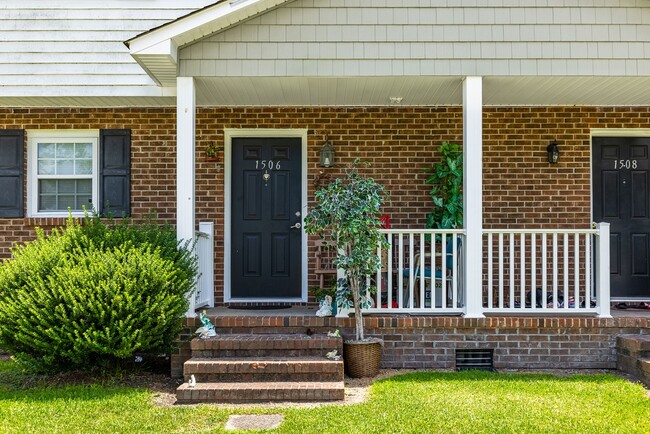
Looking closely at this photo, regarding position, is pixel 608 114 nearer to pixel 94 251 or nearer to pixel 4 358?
pixel 94 251

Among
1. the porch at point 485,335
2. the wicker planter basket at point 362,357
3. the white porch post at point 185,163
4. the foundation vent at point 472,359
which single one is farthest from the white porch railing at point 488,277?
the white porch post at point 185,163

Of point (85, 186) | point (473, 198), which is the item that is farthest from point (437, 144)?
point (85, 186)

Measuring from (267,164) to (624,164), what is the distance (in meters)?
4.24

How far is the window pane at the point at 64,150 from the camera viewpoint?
24.6 ft

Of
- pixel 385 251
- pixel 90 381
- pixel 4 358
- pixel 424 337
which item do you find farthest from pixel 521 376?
pixel 4 358

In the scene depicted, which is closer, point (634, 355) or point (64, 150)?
point (634, 355)

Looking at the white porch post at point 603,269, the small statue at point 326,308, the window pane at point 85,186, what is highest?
the window pane at point 85,186

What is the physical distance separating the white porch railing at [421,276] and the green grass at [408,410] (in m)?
0.79

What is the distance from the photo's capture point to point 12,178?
24.2ft

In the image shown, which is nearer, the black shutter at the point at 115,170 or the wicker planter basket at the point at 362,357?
the wicker planter basket at the point at 362,357

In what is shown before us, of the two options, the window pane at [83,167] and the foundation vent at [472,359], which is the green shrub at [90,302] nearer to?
the window pane at [83,167]

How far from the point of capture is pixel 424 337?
6078 mm

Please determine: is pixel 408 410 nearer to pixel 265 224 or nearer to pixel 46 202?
pixel 265 224

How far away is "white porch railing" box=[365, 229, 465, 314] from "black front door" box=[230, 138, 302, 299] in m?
1.23
